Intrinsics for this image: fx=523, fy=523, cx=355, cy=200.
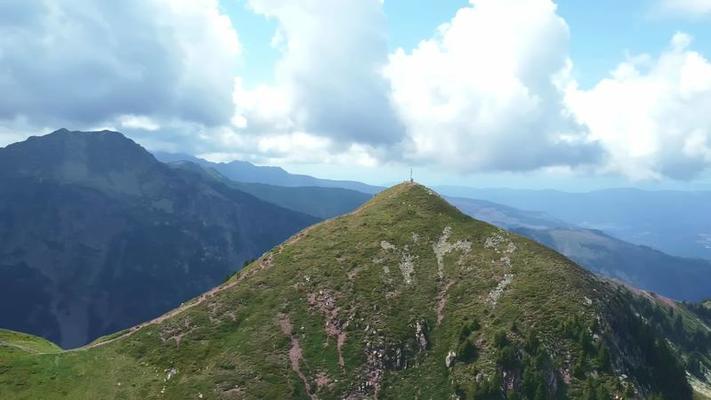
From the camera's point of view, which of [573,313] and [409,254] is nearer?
[573,313]

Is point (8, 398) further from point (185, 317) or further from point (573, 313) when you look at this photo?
point (573, 313)

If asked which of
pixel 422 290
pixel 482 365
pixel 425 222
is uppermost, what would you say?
pixel 425 222

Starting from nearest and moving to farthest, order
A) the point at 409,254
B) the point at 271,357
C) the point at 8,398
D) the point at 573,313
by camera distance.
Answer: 1. the point at 8,398
2. the point at 271,357
3. the point at 573,313
4. the point at 409,254

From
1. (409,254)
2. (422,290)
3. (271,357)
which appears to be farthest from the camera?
(409,254)

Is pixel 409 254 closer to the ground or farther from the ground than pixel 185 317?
farther from the ground

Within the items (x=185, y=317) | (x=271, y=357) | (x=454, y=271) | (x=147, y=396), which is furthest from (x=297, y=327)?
(x=454, y=271)

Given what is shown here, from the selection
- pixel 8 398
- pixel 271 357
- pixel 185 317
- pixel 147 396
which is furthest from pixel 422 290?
pixel 8 398
